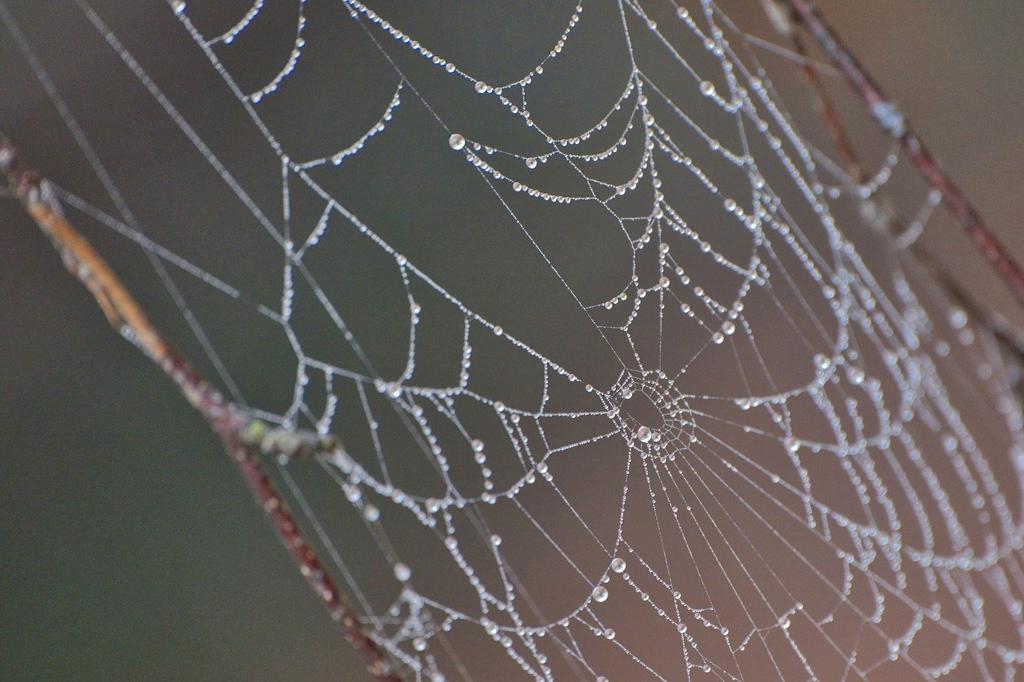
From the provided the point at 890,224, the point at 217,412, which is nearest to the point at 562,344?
the point at 890,224

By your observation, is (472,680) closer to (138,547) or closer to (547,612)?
(547,612)

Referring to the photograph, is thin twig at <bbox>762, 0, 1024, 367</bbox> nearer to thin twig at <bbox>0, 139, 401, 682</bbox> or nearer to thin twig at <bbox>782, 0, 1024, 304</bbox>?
thin twig at <bbox>782, 0, 1024, 304</bbox>

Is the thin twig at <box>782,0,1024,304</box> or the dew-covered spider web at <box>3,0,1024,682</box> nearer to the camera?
the thin twig at <box>782,0,1024,304</box>

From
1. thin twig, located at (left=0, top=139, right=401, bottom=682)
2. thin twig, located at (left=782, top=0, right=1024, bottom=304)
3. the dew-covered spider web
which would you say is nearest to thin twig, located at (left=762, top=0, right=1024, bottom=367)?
thin twig, located at (left=782, top=0, right=1024, bottom=304)

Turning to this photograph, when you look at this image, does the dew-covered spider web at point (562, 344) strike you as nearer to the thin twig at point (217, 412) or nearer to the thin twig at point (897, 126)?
the thin twig at point (897, 126)

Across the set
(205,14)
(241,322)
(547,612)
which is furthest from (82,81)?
(547,612)

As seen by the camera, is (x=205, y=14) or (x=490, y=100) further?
(x=490, y=100)
